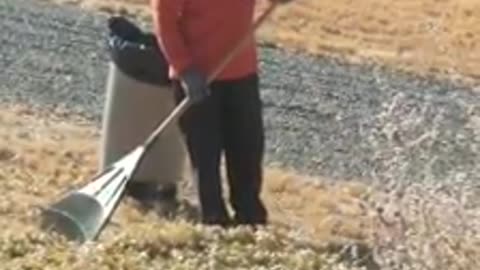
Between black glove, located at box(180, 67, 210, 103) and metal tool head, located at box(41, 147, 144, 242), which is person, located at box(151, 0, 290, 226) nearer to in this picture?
black glove, located at box(180, 67, 210, 103)

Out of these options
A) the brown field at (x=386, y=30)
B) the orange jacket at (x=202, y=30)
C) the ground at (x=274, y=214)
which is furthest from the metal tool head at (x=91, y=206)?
the brown field at (x=386, y=30)

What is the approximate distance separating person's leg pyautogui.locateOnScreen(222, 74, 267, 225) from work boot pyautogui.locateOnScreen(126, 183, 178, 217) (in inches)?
48.1

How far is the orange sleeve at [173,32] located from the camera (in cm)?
898

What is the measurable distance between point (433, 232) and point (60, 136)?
625 cm

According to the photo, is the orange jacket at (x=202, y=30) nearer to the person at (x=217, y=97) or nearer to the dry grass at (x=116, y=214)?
the person at (x=217, y=97)

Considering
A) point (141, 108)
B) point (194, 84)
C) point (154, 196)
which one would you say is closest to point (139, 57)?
point (141, 108)

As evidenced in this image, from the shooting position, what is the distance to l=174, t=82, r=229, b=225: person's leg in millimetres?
9172

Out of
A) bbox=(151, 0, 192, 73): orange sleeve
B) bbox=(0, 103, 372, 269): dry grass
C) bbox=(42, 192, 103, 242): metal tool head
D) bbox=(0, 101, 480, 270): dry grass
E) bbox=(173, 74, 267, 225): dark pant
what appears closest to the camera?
bbox=(0, 101, 480, 270): dry grass

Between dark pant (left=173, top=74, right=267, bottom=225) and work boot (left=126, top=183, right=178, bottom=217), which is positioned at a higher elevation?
dark pant (left=173, top=74, right=267, bottom=225)

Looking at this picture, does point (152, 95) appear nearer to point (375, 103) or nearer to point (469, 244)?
point (469, 244)

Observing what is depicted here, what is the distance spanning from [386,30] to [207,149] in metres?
13.2

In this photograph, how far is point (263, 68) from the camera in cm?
1814

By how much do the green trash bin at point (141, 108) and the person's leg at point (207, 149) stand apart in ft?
4.40

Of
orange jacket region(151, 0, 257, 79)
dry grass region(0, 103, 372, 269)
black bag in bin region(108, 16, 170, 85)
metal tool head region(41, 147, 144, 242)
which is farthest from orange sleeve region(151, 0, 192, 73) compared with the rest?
black bag in bin region(108, 16, 170, 85)
